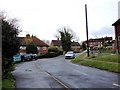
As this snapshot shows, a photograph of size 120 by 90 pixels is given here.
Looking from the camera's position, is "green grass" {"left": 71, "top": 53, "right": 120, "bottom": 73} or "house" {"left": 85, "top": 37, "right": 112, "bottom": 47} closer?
"green grass" {"left": 71, "top": 53, "right": 120, "bottom": 73}

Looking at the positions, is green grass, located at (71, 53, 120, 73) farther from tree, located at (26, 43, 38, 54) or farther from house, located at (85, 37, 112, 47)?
house, located at (85, 37, 112, 47)

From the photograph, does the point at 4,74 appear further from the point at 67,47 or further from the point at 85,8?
the point at 67,47

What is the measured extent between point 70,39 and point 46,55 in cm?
2806

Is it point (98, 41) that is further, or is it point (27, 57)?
point (98, 41)

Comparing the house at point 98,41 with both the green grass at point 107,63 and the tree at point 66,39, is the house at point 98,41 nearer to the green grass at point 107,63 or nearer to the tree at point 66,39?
the tree at point 66,39

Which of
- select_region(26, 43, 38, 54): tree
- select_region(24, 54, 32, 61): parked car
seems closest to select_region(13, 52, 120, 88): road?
select_region(24, 54, 32, 61): parked car

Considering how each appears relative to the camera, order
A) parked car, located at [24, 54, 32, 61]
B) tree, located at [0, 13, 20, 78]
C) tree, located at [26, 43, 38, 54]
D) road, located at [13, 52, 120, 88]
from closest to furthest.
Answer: road, located at [13, 52, 120, 88], tree, located at [0, 13, 20, 78], parked car, located at [24, 54, 32, 61], tree, located at [26, 43, 38, 54]

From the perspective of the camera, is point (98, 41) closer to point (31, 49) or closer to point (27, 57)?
point (31, 49)

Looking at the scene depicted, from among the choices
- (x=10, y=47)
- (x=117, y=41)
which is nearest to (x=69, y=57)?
(x=117, y=41)

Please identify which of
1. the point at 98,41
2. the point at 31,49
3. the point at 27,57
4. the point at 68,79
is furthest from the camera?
the point at 98,41

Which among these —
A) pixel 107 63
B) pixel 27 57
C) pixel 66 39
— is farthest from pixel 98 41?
pixel 107 63

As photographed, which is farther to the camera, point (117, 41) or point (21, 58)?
point (21, 58)

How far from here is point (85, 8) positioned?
48812mm

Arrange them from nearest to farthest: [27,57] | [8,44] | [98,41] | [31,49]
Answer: [8,44] < [27,57] < [31,49] < [98,41]
